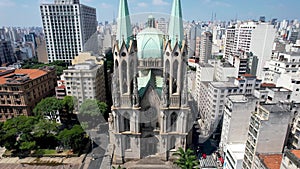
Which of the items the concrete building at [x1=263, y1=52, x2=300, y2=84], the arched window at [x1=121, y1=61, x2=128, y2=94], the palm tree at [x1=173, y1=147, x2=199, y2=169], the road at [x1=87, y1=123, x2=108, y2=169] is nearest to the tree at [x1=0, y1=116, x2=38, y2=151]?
the road at [x1=87, y1=123, x2=108, y2=169]

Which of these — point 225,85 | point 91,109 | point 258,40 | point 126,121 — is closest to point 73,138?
point 91,109

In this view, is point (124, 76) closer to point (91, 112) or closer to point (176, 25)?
point (176, 25)

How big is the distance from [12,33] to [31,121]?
14430 centimetres

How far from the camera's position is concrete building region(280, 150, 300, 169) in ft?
43.8

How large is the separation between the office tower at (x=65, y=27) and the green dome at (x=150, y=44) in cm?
4084

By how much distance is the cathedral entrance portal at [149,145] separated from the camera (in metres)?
23.4

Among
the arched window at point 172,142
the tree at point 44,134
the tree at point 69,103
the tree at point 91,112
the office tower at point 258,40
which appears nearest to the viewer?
the arched window at point 172,142

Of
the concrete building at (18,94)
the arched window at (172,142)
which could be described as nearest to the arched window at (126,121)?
the arched window at (172,142)

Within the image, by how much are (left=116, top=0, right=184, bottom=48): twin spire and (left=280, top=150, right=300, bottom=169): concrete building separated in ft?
44.6

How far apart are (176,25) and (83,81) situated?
2120cm

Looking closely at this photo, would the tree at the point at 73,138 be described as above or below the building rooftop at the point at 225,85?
below

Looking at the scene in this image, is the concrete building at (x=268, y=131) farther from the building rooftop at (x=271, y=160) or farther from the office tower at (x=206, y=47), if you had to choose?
the office tower at (x=206, y=47)

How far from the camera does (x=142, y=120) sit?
22875mm

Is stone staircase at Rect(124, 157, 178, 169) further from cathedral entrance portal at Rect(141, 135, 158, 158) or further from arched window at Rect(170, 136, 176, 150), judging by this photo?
arched window at Rect(170, 136, 176, 150)
